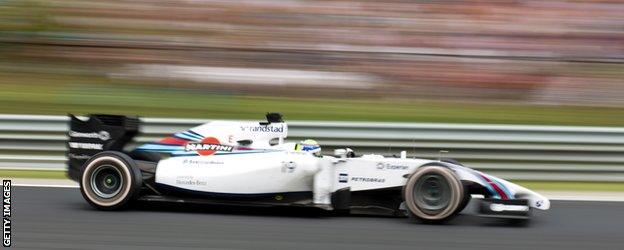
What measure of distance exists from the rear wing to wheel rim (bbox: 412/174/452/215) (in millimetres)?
2260

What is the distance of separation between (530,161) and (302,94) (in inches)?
162

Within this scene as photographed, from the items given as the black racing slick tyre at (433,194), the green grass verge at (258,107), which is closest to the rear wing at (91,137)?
the black racing slick tyre at (433,194)

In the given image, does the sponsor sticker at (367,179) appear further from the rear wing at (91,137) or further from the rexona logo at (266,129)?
the rear wing at (91,137)

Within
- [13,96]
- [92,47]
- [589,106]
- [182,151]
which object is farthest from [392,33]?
[182,151]

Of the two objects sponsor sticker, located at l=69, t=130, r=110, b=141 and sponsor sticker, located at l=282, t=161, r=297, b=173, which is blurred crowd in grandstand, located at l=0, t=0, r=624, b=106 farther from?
sponsor sticker, located at l=282, t=161, r=297, b=173

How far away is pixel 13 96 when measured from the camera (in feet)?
38.7

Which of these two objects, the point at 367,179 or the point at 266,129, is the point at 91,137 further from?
the point at 367,179

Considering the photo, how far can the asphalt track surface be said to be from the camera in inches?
220

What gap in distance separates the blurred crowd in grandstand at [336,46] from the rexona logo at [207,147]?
547 centimetres

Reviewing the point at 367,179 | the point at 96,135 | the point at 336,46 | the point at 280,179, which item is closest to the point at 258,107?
the point at 336,46

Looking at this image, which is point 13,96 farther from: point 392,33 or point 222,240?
point 222,240

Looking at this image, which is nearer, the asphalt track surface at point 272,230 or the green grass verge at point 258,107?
the asphalt track surface at point 272,230

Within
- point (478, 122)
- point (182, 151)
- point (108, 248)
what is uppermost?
point (478, 122)

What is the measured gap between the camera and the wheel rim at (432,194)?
6324mm
